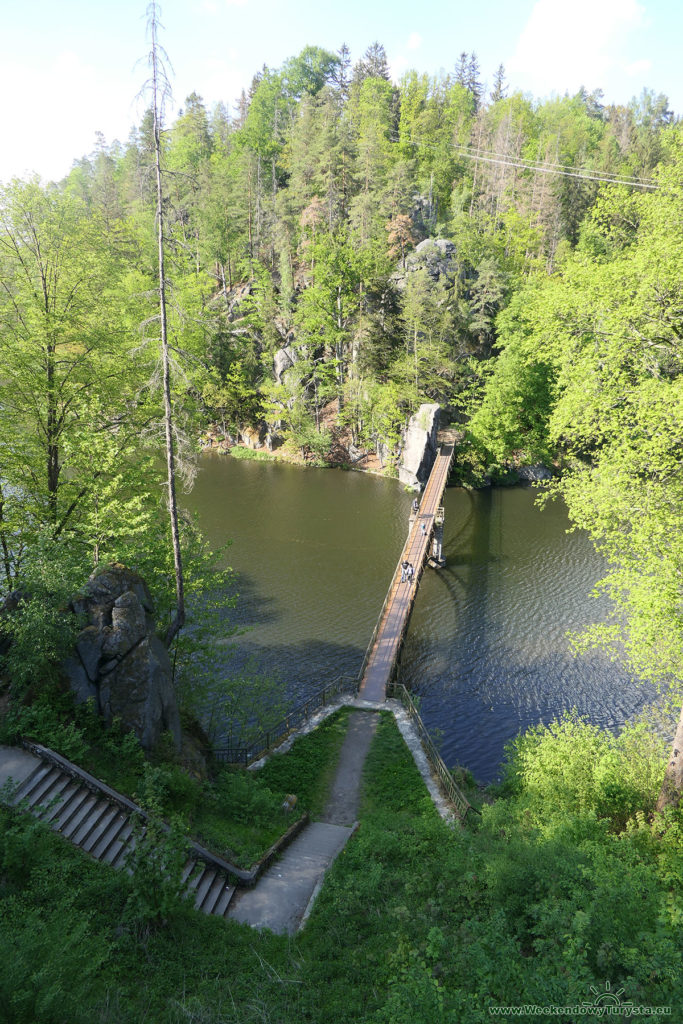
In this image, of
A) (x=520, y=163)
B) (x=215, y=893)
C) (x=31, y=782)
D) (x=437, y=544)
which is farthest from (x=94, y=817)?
(x=520, y=163)

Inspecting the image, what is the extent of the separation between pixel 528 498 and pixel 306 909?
37.7 meters

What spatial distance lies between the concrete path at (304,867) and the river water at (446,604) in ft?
13.2

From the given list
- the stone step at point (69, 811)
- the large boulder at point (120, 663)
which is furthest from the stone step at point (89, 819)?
the large boulder at point (120, 663)

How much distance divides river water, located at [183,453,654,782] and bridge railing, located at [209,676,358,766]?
1.11 m

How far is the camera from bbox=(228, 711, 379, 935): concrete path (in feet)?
32.1

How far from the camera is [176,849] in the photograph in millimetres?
8875

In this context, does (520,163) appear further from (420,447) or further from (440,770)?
(440,770)

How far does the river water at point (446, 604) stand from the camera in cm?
2028

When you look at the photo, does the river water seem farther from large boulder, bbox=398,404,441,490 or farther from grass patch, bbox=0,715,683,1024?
grass patch, bbox=0,715,683,1024

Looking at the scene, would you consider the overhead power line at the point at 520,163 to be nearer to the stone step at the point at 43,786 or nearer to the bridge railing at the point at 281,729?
the bridge railing at the point at 281,729

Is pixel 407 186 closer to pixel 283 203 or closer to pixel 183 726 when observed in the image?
pixel 283 203

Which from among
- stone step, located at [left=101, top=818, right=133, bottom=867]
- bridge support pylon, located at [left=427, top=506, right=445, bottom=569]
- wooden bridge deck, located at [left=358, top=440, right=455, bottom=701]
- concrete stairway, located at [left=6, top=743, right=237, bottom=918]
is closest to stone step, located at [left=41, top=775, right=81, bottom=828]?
concrete stairway, located at [left=6, top=743, right=237, bottom=918]

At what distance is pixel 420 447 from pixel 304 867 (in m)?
36.2

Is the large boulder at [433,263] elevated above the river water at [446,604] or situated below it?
above
